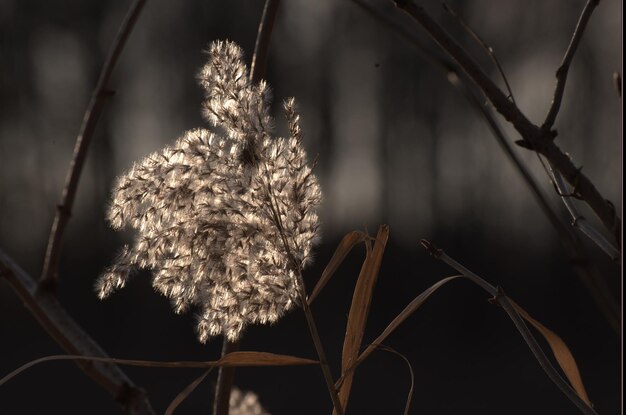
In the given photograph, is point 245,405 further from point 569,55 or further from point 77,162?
point 569,55

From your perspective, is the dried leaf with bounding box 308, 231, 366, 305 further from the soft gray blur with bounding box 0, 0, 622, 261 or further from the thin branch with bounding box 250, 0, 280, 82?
the soft gray blur with bounding box 0, 0, 622, 261

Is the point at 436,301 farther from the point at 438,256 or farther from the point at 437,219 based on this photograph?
the point at 438,256

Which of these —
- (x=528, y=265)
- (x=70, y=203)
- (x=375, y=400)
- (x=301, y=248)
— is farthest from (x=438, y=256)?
(x=528, y=265)

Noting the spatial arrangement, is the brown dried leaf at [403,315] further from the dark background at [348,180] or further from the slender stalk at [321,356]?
the dark background at [348,180]

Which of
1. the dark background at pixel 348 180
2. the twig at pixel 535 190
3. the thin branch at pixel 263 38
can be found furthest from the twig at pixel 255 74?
the dark background at pixel 348 180

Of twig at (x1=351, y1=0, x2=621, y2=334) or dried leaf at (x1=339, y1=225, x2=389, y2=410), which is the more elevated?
twig at (x1=351, y1=0, x2=621, y2=334)

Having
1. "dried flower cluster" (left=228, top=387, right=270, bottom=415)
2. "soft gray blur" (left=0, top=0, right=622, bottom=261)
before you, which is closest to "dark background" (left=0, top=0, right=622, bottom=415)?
"soft gray blur" (left=0, top=0, right=622, bottom=261)
